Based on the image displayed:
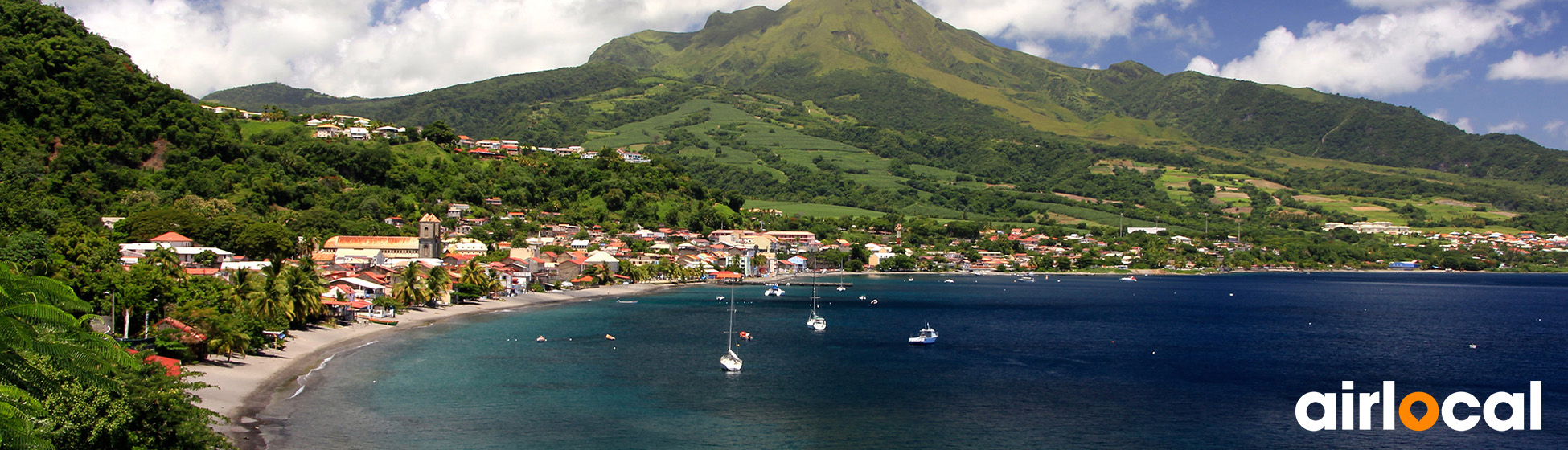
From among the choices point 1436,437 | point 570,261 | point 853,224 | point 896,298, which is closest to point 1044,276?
point 853,224

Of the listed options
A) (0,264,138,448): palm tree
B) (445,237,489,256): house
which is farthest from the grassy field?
(0,264,138,448): palm tree

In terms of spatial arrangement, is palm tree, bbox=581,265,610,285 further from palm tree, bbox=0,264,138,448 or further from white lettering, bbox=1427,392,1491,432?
palm tree, bbox=0,264,138,448

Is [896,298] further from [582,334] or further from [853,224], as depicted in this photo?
[853,224]

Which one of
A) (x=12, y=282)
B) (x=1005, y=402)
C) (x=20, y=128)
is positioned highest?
(x=20, y=128)

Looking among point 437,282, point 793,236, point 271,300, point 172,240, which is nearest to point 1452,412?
point 271,300

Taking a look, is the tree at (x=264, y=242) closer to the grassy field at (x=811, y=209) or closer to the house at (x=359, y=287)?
the house at (x=359, y=287)

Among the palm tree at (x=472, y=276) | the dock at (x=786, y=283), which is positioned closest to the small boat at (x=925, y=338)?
the palm tree at (x=472, y=276)
